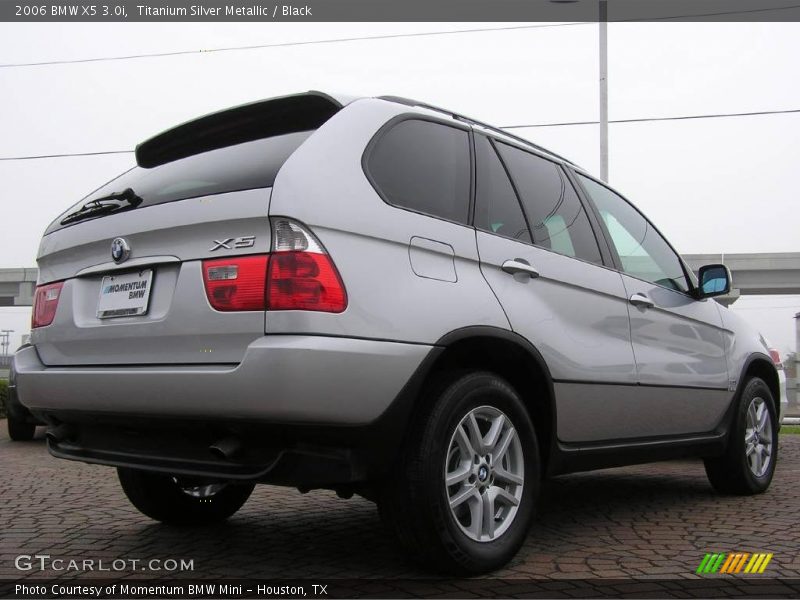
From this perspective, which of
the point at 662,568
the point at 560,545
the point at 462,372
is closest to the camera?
the point at 462,372

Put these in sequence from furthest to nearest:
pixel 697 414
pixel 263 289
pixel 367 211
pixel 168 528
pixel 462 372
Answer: pixel 697 414, pixel 168 528, pixel 462 372, pixel 367 211, pixel 263 289

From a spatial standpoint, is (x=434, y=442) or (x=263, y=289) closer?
(x=263, y=289)

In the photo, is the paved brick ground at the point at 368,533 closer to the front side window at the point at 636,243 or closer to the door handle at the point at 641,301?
the door handle at the point at 641,301

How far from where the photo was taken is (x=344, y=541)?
165 inches

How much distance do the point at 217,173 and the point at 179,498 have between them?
197 cm

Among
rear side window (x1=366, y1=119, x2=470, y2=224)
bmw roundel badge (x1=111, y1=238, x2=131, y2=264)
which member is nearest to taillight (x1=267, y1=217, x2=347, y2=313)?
rear side window (x1=366, y1=119, x2=470, y2=224)

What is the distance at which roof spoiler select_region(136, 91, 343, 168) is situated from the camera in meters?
3.34

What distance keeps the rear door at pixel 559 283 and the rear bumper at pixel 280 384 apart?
772 millimetres

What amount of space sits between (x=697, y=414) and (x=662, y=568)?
1683mm

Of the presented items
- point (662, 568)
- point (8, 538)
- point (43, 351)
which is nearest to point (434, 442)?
point (662, 568)

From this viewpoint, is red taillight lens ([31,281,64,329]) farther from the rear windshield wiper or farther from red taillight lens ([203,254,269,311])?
red taillight lens ([203,254,269,311])

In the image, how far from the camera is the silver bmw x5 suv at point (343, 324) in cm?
290

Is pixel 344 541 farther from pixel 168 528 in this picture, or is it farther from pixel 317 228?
pixel 317 228

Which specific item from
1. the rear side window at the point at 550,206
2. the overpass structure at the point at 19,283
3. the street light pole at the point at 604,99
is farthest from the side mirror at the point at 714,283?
the overpass structure at the point at 19,283
